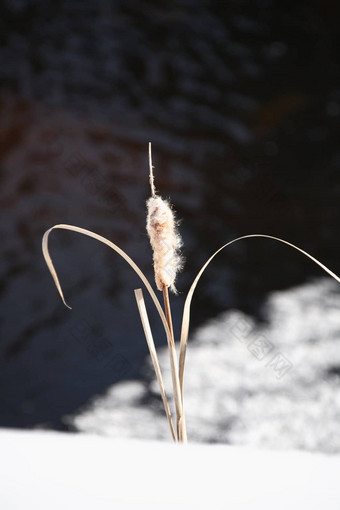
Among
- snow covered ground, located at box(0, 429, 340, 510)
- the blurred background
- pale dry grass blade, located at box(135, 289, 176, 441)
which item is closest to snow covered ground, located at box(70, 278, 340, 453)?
the blurred background

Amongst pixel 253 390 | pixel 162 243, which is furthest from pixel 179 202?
pixel 162 243

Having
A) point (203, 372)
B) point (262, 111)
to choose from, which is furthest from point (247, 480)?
point (262, 111)

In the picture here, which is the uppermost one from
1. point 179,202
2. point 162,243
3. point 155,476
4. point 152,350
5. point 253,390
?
point 179,202

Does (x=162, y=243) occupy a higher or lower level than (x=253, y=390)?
lower

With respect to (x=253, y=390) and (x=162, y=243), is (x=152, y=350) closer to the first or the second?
(x=162, y=243)

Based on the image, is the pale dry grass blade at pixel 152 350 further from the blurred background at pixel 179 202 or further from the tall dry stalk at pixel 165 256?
the blurred background at pixel 179 202

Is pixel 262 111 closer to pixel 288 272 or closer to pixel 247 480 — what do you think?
pixel 288 272

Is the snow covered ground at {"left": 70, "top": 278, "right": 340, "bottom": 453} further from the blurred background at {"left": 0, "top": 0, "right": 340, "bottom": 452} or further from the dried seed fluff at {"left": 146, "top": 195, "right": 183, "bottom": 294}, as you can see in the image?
the dried seed fluff at {"left": 146, "top": 195, "right": 183, "bottom": 294}
